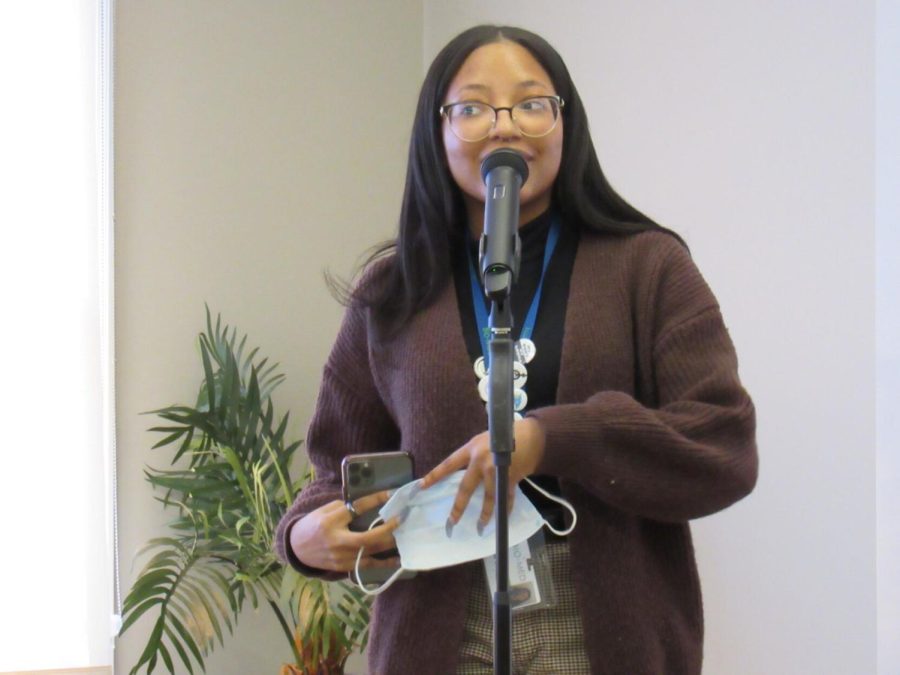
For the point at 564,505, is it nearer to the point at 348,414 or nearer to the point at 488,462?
the point at 488,462

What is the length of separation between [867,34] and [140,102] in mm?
2021

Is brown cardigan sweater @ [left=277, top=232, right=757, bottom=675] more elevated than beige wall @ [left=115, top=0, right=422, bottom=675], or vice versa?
beige wall @ [left=115, top=0, right=422, bottom=675]

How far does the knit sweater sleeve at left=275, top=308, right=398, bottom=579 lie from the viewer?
4.20ft

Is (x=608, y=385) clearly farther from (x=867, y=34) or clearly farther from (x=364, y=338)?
(x=867, y=34)

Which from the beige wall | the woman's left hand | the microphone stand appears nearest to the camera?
the microphone stand

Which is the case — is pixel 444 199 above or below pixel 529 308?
above

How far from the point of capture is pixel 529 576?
1.05m

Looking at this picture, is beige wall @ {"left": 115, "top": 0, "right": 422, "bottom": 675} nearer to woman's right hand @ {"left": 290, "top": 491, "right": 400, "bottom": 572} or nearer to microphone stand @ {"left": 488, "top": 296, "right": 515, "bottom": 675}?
woman's right hand @ {"left": 290, "top": 491, "right": 400, "bottom": 572}

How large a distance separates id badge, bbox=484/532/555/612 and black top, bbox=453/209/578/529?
0.13 feet

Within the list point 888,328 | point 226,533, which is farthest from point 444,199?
point 226,533

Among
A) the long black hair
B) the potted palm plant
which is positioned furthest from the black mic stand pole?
the potted palm plant

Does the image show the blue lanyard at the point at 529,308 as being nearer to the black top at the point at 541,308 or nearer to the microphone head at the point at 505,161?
the black top at the point at 541,308

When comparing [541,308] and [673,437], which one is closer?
[673,437]

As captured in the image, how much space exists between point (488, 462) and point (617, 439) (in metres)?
0.14
